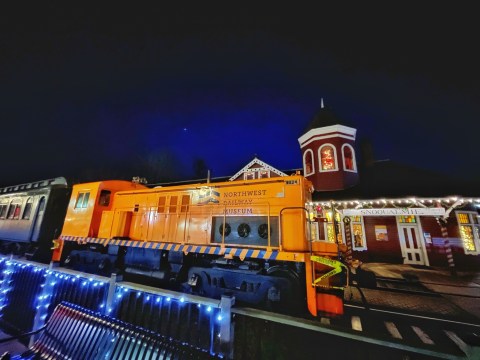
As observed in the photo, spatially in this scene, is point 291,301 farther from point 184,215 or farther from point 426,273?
point 426,273

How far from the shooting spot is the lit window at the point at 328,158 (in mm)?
16422

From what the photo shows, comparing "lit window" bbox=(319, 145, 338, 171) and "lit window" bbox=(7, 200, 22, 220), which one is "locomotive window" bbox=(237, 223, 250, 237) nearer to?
"lit window" bbox=(319, 145, 338, 171)

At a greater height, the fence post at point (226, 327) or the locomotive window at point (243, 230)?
the locomotive window at point (243, 230)

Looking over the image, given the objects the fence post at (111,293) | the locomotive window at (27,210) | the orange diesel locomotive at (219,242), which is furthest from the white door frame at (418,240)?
the locomotive window at (27,210)

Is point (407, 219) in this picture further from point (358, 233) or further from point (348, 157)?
point (348, 157)

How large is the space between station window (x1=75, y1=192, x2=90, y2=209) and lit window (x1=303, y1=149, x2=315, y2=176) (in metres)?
15.0

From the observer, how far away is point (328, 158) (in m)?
16.7

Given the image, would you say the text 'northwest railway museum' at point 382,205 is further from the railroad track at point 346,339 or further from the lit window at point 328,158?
the railroad track at point 346,339

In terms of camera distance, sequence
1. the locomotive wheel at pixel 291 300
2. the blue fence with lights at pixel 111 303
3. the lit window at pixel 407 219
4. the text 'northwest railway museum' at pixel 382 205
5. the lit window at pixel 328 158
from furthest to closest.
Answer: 1. the lit window at pixel 328 158
2. the lit window at pixel 407 219
3. the text 'northwest railway museum' at pixel 382 205
4. the locomotive wheel at pixel 291 300
5. the blue fence with lights at pixel 111 303

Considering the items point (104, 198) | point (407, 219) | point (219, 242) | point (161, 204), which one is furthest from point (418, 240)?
point (104, 198)

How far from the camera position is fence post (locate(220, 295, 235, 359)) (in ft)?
12.0

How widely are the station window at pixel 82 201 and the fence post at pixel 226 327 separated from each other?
8.39 metres

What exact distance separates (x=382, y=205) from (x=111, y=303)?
1437cm

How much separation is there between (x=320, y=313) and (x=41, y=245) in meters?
13.1
